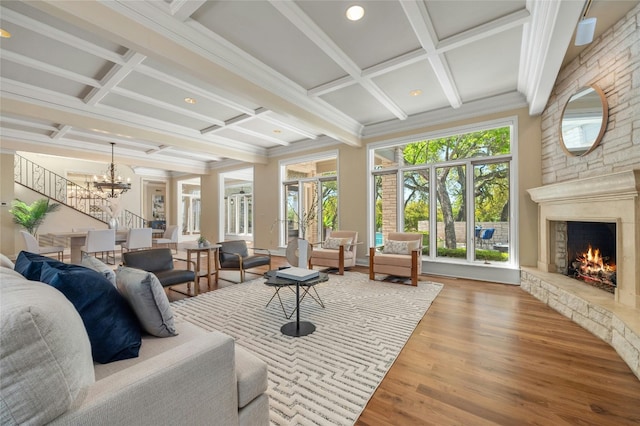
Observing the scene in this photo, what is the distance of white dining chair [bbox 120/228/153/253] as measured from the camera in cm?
622

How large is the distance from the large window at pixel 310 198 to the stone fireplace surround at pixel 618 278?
4224 mm

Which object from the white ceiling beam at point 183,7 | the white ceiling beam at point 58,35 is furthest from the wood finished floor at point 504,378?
the white ceiling beam at point 58,35

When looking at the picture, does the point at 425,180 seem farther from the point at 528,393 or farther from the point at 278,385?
the point at 278,385

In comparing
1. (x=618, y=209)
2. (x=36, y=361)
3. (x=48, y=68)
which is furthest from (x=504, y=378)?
(x=48, y=68)

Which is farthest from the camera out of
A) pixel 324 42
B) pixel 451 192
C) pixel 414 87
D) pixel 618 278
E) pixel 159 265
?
pixel 451 192

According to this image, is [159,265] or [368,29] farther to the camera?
[159,265]

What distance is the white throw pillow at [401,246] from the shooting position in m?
4.85

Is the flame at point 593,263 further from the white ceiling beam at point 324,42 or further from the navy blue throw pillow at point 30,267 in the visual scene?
the navy blue throw pillow at point 30,267

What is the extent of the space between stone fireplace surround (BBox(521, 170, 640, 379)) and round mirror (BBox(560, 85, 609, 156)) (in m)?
0.51

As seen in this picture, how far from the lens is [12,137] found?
547cm

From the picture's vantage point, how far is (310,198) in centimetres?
749

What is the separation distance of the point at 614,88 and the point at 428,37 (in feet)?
6.83

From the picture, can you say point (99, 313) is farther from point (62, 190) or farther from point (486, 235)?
point (62, 190)

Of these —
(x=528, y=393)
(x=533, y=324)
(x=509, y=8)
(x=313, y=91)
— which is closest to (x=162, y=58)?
(x=313, y=91)
